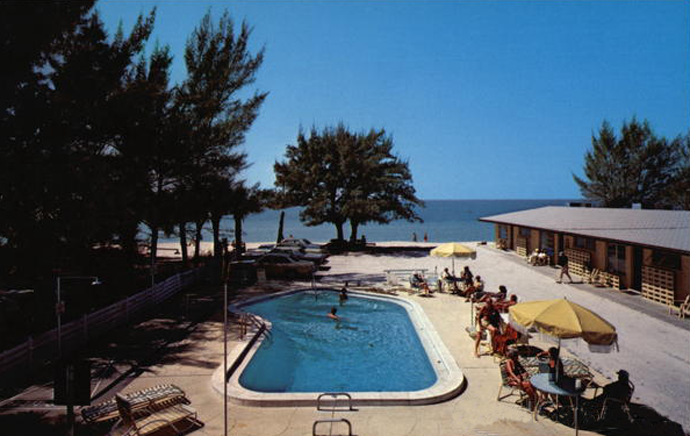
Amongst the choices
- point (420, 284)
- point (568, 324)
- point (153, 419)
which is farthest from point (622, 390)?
point (420, 284)

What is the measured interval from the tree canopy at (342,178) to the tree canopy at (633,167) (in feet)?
107

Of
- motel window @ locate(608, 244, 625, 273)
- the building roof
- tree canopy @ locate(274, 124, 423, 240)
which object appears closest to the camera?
the building roof

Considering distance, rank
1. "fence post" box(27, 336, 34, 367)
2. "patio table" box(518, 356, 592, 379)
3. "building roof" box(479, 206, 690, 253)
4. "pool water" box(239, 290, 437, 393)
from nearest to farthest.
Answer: "patio table" box(518, 356, 592, 379)
"fence post" box(27, 336, 34, 367)
"pool water" box(239, 290, 437, 393)
"building roof" box(479, 206, 690, 253)

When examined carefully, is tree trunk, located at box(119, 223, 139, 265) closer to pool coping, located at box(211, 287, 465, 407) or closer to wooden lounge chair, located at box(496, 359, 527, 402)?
pool coping, located at box(211, 287, 465, 407)

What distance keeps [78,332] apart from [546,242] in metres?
28.0

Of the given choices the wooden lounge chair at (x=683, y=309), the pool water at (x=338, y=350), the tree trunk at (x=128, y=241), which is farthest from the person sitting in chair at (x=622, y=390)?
the tree trunk at (x=128, y=241)

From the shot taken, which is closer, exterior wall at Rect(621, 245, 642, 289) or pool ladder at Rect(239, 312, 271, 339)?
pool ladder at Rect(239, 312, 271, 339)

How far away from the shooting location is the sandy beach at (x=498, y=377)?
7852mm

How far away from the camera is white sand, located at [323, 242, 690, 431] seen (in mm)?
9289

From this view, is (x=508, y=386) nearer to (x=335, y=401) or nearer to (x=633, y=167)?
(x=335, y=401)

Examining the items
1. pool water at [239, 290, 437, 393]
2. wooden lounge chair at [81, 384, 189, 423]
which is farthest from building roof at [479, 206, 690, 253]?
wooden lounge chair at [81, 384, 189, 423]

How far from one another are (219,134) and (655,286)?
22.6 metres

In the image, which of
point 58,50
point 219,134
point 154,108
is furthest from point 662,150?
point 58,50

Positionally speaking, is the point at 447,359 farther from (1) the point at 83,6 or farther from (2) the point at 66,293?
(1) the point at 83,6
